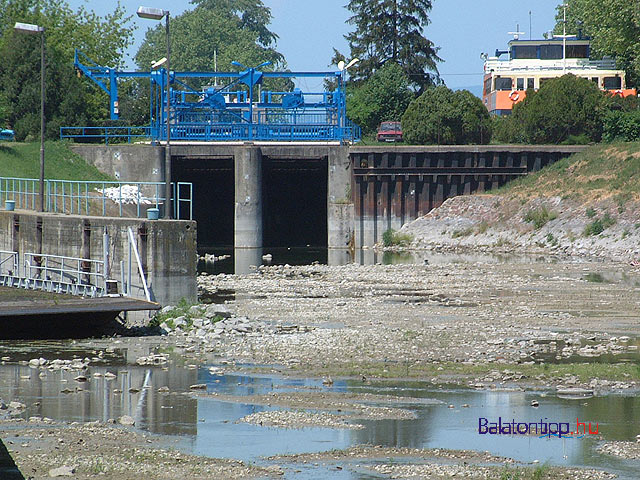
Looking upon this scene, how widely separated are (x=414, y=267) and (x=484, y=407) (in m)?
33.5

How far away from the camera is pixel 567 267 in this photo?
173 ft

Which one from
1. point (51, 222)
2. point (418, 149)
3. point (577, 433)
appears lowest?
point (577, 433)

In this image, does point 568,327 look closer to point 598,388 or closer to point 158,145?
point 598,388

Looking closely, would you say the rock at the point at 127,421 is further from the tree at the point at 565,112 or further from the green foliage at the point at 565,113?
the tree at the point at 565,112

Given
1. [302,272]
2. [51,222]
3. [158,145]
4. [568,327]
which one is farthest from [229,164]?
[568,327]

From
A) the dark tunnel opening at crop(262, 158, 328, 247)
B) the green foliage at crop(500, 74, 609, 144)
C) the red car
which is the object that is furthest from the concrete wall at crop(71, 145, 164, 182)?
the green foliage at crop(500, 74, 609, 144)

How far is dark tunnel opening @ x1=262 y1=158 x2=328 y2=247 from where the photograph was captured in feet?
253

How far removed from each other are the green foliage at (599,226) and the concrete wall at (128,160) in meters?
26.1

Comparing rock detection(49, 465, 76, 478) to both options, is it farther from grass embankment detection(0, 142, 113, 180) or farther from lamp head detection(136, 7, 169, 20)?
grass embankment detection(0, 142, 113, 180)

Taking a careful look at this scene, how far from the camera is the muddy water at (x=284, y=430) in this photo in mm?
17359

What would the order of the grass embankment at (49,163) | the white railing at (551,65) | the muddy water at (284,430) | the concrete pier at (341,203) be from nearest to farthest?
the muddy water at (284,430) < the grass embankment at (49,163) < the concrete pier at (341,203) < the white railing at (551,65)

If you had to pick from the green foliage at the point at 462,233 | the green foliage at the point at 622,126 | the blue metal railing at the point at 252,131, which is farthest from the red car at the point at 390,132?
the green foliage at the point at 462,233

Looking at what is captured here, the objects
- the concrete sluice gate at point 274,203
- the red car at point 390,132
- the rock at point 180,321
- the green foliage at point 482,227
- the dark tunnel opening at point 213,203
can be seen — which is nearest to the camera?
the rock at point 180,321

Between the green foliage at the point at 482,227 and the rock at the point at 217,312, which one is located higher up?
the green foliage at the point at 482,227
